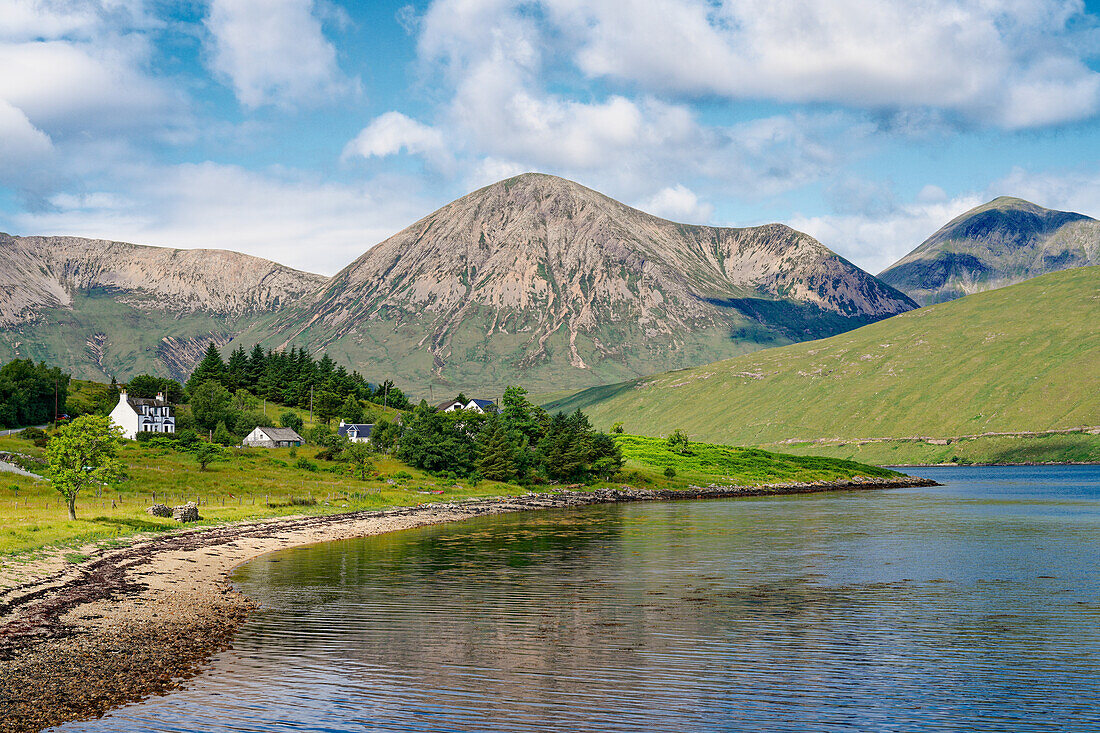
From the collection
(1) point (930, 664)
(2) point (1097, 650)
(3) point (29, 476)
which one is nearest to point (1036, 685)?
(1) point (930, 664)

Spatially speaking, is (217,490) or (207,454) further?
(207,454)

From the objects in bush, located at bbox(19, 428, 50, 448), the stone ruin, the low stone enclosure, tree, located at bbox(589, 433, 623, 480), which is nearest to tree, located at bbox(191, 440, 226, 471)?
bush, located at bbox(19, 428, 50, 448)

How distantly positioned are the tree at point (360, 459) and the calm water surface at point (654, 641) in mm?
67406

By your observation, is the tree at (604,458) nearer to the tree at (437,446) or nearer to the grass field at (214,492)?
Result: the grass field at (214,492)

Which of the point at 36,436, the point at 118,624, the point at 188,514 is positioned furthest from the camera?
the point at 36,436

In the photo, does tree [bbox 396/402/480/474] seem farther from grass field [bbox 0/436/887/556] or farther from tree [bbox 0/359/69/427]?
tree [bbox 0/359/69/427]

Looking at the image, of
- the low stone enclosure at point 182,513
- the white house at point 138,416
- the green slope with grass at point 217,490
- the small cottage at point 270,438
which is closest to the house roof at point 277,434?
the small cottage at point 270,438

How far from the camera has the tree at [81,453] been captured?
248ft

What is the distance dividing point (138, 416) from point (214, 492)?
89.8 metres

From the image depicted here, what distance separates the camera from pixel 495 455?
511 ft

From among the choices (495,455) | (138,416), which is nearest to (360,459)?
(495,455)

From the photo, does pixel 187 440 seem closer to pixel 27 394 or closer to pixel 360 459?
pixel 360 459

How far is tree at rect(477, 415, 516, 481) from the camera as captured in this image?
156 m

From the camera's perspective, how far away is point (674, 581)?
55.9 m
